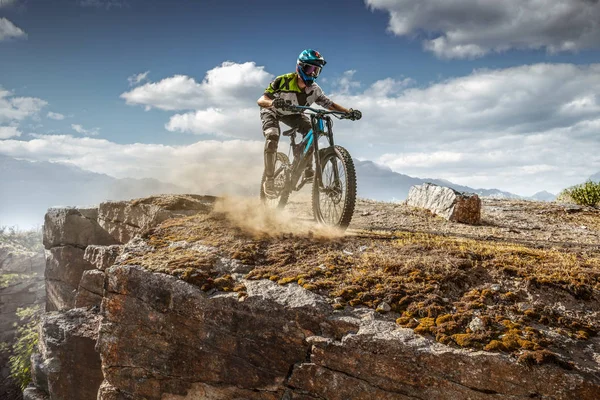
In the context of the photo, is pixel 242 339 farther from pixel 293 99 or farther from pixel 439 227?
pixel 439 227

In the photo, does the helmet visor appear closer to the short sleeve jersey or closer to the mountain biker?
the mountain biker

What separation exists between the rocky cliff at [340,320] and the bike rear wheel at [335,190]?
0.47m

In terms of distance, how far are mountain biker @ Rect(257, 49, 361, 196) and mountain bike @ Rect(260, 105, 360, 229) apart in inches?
10.4

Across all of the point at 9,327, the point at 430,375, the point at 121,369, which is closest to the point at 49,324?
the point at 121,369

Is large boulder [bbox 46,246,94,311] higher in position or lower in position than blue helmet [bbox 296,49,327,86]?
lower

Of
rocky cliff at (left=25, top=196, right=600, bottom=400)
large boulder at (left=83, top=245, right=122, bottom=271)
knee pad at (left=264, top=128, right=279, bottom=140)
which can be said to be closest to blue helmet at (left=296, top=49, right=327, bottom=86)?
knee pad at (left=264, top=128, right=279, bottom=140)

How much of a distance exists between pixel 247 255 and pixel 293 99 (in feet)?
13.1

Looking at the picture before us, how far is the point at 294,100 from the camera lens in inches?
371

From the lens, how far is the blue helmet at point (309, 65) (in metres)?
8.76

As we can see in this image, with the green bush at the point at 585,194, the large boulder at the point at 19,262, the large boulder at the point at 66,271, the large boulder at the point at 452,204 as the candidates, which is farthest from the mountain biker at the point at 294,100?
the large boulder at the point at 19,262

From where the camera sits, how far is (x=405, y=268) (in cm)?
611

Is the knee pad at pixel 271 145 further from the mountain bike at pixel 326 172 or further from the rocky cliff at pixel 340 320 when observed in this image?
the rocky cliff at pixel 340 320

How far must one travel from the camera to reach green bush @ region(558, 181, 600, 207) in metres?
17.9

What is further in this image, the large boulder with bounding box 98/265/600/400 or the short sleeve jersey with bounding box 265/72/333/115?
the short sleeve jersey with bounding box 265/72/333/115
